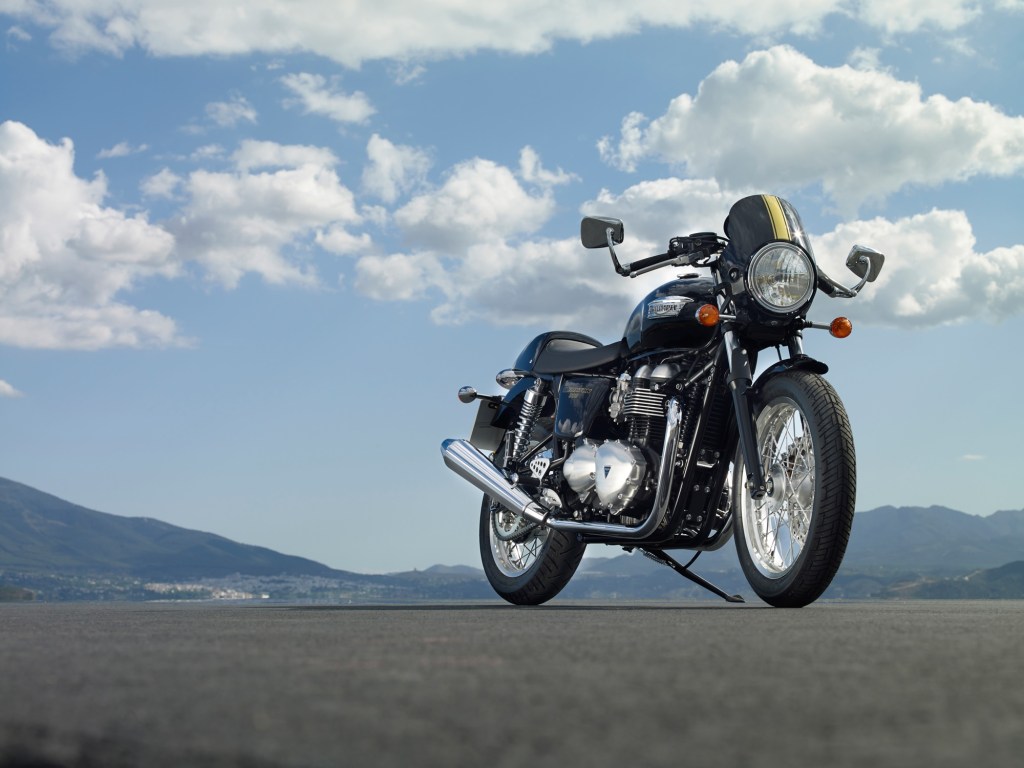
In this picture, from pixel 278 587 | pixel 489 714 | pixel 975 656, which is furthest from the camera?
pixel 278 587

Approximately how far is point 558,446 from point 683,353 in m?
1.32

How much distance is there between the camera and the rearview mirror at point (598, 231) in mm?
7840

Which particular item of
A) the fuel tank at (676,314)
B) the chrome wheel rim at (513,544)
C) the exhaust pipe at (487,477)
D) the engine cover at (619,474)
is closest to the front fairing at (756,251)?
the fuel tank at (676,314)

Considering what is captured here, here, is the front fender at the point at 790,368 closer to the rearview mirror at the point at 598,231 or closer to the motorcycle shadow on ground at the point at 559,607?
the motorcycle shadow on ground at the point at 559,607

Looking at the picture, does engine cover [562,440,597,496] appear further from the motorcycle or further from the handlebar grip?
the handlebar grip

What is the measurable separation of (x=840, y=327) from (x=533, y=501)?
2.45 m

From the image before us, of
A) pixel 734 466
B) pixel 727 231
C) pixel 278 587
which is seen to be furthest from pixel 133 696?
pixel 278 587

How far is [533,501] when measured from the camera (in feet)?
27.5

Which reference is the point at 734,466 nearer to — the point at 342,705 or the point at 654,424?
the point at 654,424

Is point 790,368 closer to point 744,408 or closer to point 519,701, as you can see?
point 744,408

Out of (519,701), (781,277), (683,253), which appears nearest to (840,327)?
(781,277)

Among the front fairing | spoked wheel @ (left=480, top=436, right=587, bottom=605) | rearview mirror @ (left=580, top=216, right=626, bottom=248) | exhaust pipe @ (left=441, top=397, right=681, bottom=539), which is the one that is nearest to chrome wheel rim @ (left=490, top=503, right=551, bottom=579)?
spoked wheel @ (left=480, top=436, right=587, bottom=605)

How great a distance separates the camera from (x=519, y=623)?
492 centimetres

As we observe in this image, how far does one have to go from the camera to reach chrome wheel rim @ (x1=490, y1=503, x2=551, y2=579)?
896 centimetres
